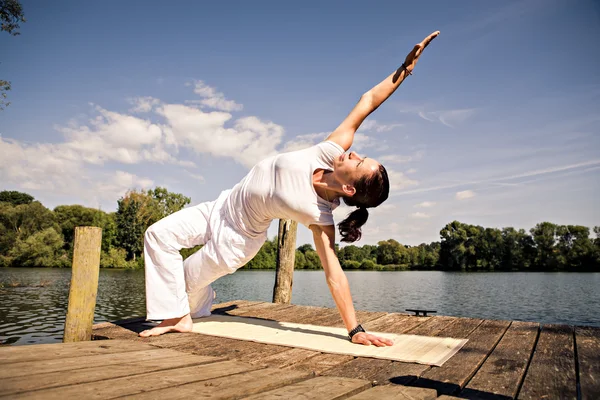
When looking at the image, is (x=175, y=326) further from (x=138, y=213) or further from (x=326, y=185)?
(x=138, y=213)

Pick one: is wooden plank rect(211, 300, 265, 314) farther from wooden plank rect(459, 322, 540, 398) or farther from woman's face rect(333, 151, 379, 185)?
wooden plank rect(459, 322, 540, 398)

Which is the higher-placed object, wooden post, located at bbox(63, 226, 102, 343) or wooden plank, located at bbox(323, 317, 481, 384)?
wooden post, located at bbox(63, 226, 102, 343)

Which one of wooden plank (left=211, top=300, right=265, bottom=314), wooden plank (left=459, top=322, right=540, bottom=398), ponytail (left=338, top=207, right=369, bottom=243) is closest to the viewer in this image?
wooden plank (left=459, top=322, right=540, bottom=398)

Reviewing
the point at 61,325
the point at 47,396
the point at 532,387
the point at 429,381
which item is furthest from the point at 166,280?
the point at 61,325

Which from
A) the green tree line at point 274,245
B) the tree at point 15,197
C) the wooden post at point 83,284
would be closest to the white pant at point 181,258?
the wooden post at point 83,284

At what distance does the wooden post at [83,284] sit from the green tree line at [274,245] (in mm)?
40892

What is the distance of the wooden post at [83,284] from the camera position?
361cm

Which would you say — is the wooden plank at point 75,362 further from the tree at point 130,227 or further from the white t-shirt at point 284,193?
the tree at point 130,227

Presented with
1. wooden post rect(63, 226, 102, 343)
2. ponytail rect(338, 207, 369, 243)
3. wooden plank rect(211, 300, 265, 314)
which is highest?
ponytail rect(338, 207, 369, 243)

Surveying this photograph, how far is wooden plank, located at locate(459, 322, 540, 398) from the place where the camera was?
206 centimetres

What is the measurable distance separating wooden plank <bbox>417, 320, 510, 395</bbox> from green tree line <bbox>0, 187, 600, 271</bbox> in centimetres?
4225

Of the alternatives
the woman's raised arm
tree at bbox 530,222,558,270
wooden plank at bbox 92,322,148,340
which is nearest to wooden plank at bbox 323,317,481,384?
the woman's raised arm

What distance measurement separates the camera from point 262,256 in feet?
187

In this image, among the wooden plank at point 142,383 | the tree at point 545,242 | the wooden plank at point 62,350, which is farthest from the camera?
the tree at point 545,242
